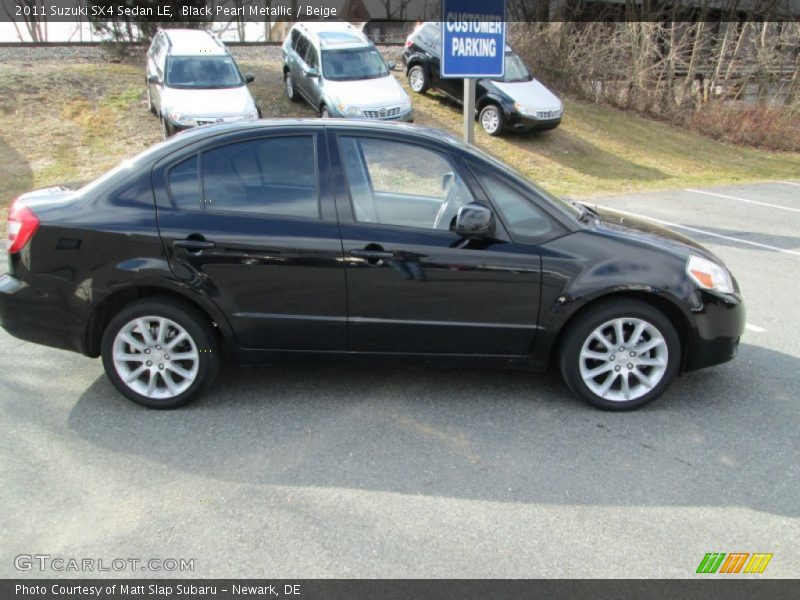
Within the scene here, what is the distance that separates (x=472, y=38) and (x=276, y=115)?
877 centimetres

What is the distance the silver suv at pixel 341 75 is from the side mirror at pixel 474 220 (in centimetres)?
969

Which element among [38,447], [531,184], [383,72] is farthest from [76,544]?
[383,72]

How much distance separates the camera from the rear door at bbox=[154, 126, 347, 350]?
13.6 ft

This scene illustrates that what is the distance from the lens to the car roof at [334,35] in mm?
15430

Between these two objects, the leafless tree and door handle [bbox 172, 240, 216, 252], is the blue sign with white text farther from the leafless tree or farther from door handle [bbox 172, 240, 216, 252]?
the leafless tree

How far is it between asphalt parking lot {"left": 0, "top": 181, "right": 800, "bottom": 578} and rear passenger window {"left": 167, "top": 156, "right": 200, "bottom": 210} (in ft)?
3.97

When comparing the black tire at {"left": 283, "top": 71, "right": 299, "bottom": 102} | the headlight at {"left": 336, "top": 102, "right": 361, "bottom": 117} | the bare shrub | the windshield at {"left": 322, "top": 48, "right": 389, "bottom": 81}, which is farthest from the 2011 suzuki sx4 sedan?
the bare shrub

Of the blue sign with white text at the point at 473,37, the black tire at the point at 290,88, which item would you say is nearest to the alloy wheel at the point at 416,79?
the black tire at the point at 290,88

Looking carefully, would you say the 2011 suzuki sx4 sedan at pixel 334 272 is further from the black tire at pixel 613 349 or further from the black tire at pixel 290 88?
the black tire at pixel 290 88

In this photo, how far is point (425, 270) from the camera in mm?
4191

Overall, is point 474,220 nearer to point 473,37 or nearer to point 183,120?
point 473,37

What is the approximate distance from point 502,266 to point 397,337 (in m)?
0.74

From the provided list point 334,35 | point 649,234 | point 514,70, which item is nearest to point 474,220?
point 649,234
